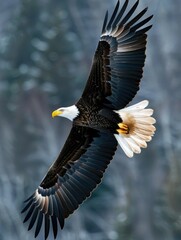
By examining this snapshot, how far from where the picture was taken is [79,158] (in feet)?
33.8

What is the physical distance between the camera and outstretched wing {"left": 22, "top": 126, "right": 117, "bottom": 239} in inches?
398

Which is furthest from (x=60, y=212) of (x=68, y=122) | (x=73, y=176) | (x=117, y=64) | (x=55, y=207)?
(x=68, y=122)

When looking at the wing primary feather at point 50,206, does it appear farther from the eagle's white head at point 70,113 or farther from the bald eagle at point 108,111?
the eagle's white head at point 70,113

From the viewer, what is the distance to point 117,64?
9844 mm

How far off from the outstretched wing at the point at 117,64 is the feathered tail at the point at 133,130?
107 millimetres

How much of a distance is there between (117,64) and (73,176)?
1.09 meters

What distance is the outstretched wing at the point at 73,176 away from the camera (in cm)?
1010

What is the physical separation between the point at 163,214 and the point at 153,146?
2.64m

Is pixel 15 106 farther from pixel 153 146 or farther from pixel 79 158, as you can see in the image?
pixel 79 158

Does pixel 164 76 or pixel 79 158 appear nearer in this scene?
pixel 79 158

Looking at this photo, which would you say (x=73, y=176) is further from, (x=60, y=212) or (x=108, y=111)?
(x=108, y=111)

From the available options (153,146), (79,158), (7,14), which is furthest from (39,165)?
(79,158)

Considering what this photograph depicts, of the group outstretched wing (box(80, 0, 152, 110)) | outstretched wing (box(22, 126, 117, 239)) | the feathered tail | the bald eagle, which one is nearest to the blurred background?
outstretched wing (box(22, 126, 117, 239))

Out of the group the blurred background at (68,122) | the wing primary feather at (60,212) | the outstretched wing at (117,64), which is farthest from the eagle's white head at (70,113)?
the blurred background at (68,122)
